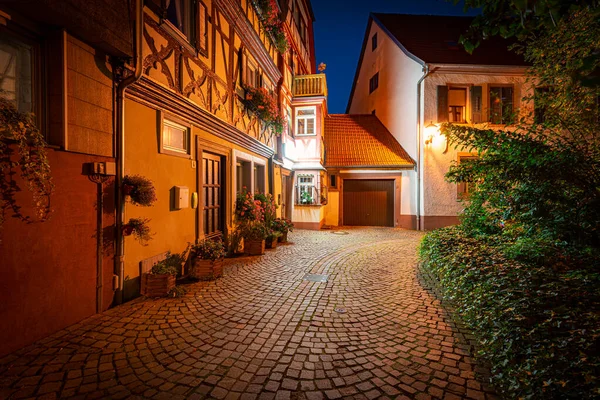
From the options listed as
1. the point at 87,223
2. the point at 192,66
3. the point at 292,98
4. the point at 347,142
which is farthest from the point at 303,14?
the point at 87,223

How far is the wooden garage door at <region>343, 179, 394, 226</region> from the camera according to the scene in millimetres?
13859

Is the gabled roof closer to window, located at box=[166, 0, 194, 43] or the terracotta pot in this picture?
window, located at box=[166, 0, 194, 43]

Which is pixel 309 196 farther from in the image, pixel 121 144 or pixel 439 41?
pixel 439 41

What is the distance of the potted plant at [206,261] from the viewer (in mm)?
4945

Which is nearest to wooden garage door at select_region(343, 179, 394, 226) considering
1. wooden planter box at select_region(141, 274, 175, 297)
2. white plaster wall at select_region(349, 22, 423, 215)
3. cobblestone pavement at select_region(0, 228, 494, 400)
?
white plaster wall at select_region(349, 22, 423, 215)

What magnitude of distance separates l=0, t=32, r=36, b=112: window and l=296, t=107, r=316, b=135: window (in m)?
10.1

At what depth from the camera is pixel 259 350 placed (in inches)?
110

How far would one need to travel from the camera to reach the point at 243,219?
7.25m

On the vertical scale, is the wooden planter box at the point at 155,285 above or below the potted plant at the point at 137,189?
below

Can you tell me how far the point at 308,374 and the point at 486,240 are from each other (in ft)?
15.0

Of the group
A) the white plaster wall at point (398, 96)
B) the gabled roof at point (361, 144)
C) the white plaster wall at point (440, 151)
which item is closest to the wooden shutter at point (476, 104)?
the white plaster wall at point (440, 151)

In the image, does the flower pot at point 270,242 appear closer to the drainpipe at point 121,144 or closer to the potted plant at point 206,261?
the potted plant at point 206,261

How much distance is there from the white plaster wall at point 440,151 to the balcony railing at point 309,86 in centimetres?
456

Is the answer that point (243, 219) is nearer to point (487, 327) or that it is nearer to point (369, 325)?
point (369, 325)
